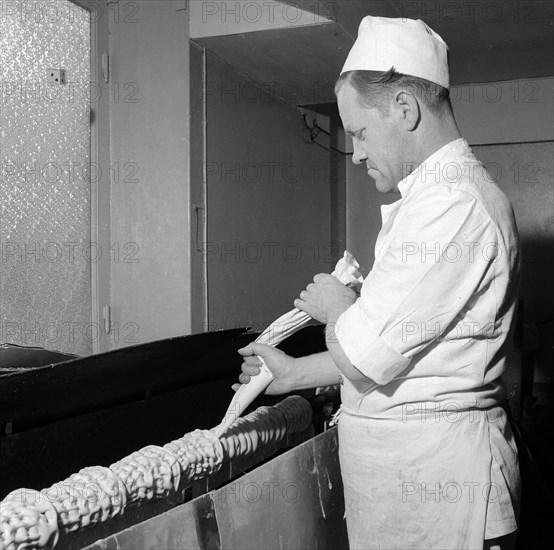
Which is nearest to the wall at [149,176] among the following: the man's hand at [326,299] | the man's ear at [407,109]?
the man's hand at [326,299]

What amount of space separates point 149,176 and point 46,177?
1.53 ft

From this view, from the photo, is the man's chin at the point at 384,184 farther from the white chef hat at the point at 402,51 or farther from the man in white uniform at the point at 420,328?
the white chef hat at the point at 402,51

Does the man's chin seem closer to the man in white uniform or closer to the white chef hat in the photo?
the man in white uniform

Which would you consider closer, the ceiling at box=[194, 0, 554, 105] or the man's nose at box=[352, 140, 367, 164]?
the man's nose at box=[352, 140, 367, 164]

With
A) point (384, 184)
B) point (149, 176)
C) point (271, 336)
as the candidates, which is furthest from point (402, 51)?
point (149, 176)

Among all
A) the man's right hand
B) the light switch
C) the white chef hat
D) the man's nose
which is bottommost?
the man's right hand

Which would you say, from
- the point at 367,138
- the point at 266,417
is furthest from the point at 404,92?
the point at 266,417

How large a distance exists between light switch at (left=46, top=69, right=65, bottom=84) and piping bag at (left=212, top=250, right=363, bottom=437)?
1.44 metres

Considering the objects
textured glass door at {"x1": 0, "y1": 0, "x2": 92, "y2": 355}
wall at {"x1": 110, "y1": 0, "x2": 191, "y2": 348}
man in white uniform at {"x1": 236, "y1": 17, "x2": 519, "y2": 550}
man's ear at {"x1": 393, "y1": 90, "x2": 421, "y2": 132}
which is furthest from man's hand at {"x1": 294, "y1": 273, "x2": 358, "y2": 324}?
wall at {"x1": 110, "y1": 0, "x2": 191, "y2": 348}

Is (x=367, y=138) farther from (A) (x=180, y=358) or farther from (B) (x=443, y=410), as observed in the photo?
(A) (x=180, y=358)

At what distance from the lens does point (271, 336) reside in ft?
4.59

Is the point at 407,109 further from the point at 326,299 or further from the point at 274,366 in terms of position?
the point at 274,366

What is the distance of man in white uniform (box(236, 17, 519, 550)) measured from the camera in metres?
1.07

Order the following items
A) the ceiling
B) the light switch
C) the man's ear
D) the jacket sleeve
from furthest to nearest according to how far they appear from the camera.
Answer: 1. the ceiling
2. the light switch
3. the man's ear
4. the jacket sleeve
